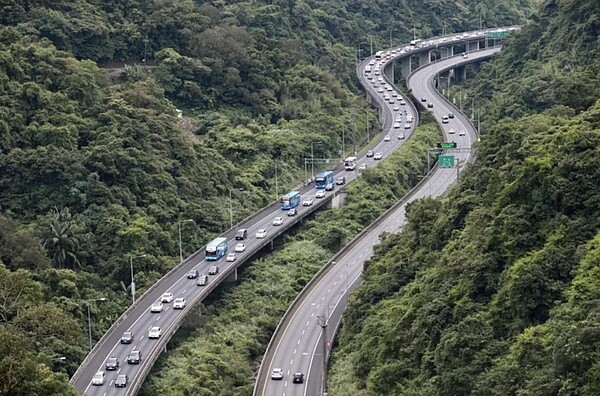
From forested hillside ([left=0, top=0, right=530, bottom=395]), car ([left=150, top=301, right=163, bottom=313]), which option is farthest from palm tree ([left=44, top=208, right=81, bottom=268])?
car ([left=150, top=301, right=163, bottom=313])

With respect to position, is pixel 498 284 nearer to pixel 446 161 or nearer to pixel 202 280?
pixel 202 280

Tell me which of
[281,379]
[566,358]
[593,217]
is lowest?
[281,379]

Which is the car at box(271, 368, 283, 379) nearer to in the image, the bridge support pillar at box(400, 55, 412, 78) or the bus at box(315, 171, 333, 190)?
the bus at box(315, 171, 333, 190)

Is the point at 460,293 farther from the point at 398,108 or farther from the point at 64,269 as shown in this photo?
the point at 398,108

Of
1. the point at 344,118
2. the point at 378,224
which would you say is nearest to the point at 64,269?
the point at 378,224

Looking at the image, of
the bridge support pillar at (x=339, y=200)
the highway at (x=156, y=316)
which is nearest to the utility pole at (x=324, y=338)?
the highway at (x=156, y=316)

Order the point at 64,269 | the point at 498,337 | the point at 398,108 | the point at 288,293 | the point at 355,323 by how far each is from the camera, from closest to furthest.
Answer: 1. the point at 498,337
2. the point at 355,323
3. the point at 64,269
4. the point at 288,293
5. the point at 398,108
